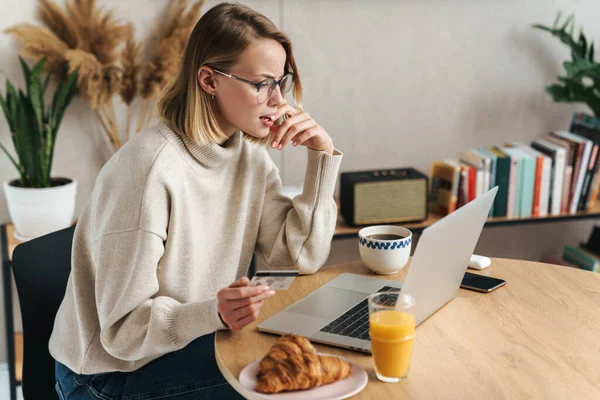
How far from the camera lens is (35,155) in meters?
2.39

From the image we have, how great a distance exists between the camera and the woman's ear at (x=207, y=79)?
1521mm

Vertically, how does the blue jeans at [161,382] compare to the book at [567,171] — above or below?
below

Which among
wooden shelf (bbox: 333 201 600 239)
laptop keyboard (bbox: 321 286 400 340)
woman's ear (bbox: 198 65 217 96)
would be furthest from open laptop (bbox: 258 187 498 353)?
wooden shelf (bbox: 333 201 600 239)

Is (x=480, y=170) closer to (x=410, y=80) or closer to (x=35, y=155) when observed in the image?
(x=410, y=80)

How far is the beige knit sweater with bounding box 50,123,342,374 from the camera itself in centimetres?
134

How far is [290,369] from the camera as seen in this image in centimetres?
107

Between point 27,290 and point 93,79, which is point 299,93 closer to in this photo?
point 27,290

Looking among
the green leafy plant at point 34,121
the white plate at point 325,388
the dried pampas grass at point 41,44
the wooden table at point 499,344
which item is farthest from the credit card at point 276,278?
the dried pampas grass at point 41,44

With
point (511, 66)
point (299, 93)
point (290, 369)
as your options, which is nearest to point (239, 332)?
point (290, 369)

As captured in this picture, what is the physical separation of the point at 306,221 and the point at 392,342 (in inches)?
23.6

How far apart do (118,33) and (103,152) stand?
1.47 ft

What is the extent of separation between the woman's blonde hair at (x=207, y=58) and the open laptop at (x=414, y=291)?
423 mm

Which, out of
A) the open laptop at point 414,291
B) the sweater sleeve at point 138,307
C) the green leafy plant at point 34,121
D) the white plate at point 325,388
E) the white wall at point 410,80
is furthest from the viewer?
the white wall at point 410,80

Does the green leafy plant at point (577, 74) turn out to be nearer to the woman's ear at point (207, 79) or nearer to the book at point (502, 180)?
the book at point (502, 180)
